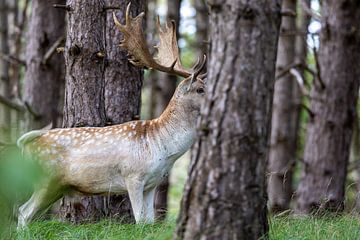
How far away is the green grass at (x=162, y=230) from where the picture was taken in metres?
5.83

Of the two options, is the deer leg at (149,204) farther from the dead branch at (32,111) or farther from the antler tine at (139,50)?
the dead branch at (32,111)

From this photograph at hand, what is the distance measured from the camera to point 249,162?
4.64 meters

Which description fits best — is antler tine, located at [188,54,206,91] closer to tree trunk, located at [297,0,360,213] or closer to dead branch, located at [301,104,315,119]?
dead branch, located at [301,104,315,119]

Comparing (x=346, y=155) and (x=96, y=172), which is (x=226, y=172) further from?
(x=346, y=155)

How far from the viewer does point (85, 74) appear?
780 cm

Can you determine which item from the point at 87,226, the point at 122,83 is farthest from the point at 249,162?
the point at 122,83

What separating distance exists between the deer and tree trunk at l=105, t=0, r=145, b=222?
76 centimetres

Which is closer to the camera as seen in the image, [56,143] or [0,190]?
[0,190]

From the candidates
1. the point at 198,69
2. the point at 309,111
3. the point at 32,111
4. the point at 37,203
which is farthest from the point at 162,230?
the point at 32,111

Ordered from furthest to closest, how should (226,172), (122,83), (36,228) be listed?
(122,83), (36,228), (226,172)

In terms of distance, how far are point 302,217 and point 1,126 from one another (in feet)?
15.4

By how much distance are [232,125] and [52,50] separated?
27.0 feet

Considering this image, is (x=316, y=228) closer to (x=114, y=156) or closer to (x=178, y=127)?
(x=178, y=127)

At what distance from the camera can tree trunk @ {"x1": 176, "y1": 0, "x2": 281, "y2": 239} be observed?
4.60 meters
